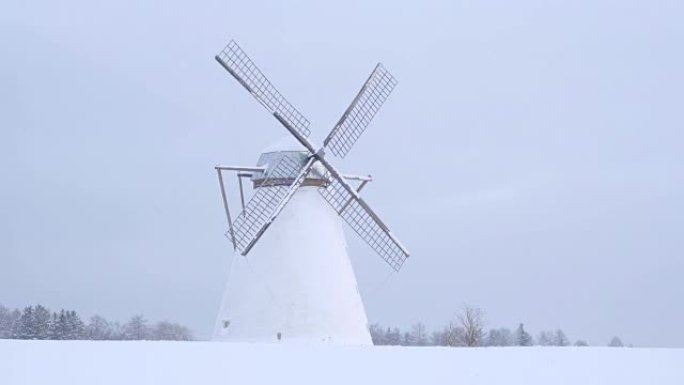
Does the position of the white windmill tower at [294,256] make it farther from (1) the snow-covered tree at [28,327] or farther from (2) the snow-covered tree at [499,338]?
(2) the snow-covered tree at [499,338]

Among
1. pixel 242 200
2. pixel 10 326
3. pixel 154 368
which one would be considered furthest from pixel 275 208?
pixel 10 326

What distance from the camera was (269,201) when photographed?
81.9 ft

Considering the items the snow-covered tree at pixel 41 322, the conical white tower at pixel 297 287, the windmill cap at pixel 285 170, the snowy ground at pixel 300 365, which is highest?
the snow-covered tree at pixel 41 322

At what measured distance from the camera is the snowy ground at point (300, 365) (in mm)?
10828

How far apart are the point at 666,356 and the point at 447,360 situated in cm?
396

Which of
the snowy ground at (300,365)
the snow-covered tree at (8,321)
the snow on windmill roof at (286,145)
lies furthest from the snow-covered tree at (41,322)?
the snowy ground at (300,365)

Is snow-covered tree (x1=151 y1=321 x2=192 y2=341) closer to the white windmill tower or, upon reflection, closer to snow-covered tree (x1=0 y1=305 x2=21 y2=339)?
snow-covered tree (x1=0 y1=305 x2=21 y2=339)

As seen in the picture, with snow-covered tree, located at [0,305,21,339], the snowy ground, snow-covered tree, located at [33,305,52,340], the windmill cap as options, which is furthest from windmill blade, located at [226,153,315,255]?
snow-covered tree, located at [0,305,21,339]

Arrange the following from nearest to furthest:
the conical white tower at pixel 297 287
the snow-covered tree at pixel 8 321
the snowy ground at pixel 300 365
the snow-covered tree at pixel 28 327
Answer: the snowy ground at pixel 300 365 < the conical white tower at pixel 297 287 < the snow-covered tree at pixel 28 327 < the snow-covered tree at pixel 8 321

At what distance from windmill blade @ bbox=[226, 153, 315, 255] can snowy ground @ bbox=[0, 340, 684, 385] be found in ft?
34.8

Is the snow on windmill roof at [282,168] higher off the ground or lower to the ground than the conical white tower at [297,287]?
higher

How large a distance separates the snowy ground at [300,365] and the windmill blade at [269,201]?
34.8ft

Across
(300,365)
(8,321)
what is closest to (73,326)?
(8,321)

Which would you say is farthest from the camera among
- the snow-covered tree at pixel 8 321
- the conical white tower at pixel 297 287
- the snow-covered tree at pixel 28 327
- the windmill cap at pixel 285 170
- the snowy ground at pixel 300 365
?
the snow-covered tree at pixel 8 321
